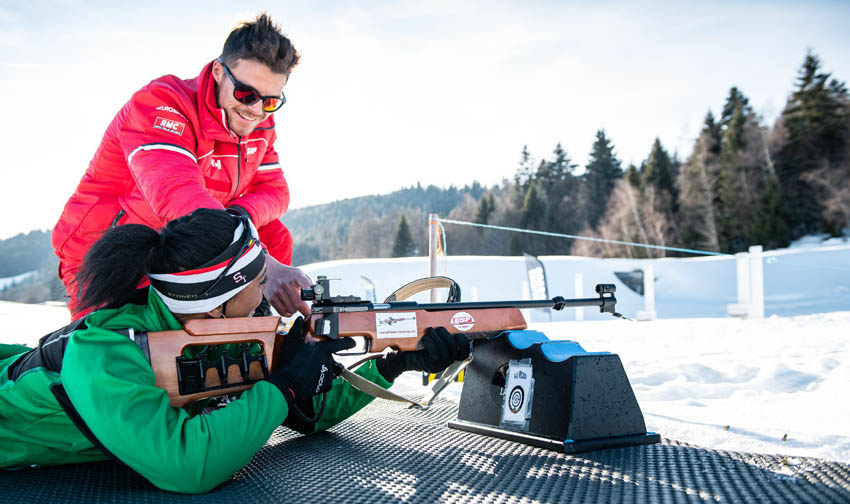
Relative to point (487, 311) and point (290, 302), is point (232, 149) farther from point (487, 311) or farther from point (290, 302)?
point (487, 311)

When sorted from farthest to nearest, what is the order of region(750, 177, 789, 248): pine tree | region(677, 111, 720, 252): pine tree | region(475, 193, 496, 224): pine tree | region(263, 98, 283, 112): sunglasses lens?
region(475, 193, 496, 224): pine tree
region(677, 111, 720, 252): pine tree
region(750, 177, 789, 248): pine tree
region(263, 98, 283, 112): sunglasses lens

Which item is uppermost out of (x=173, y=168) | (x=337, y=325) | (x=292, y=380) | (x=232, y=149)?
(x=232, y=149)

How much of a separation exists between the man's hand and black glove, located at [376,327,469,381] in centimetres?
50

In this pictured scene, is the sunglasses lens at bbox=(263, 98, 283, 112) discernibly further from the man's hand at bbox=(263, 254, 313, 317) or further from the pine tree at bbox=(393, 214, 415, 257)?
the pine tree at bbox=(393, 214, 415, 257)

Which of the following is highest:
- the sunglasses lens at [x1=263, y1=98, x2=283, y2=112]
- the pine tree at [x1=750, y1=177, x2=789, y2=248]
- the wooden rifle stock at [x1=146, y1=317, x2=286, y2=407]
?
the pine tree at [x1=750, y1=177, x2=789, y2=248]

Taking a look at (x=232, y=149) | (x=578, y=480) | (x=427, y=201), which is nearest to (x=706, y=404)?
(x=578, y=480)

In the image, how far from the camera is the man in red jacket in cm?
256

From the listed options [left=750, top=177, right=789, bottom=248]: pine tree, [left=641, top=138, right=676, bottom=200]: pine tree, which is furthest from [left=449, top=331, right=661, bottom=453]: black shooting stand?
[left=641, top=138, right=676, bottom=200]: pine tree

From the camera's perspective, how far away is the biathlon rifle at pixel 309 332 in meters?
1.88

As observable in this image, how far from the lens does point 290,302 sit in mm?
2561

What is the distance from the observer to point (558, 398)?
2.22 metres

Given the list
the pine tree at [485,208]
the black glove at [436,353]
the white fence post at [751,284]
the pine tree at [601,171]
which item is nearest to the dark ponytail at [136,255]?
the black glove at [436,353]

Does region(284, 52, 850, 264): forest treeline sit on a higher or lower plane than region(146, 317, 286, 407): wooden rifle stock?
higher

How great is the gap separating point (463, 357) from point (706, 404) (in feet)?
6.38
